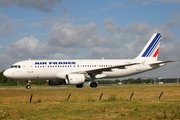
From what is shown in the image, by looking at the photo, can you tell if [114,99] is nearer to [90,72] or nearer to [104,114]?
[104,114]

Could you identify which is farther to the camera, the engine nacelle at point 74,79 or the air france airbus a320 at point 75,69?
the air france airbus a320 at point 75,69

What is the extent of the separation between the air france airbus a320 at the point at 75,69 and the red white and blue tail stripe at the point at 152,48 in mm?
2363

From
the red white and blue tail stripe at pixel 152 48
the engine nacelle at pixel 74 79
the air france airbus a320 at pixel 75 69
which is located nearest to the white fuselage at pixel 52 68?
the air france airbus a320 at pixel 75 69

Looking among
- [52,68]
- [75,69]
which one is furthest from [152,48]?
[52,68]

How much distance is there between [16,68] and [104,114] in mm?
30635

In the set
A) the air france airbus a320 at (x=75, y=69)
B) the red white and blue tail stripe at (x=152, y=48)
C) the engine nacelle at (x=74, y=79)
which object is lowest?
the engine nacelle at (x=74, y=79)

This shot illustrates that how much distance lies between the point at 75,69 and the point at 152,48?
1538 cm

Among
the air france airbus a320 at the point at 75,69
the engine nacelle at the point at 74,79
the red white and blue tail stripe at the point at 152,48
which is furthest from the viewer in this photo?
the red white and blue tail stripe at the point at 152,48

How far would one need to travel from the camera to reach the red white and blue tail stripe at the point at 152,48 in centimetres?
5825

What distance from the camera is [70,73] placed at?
1950 inches

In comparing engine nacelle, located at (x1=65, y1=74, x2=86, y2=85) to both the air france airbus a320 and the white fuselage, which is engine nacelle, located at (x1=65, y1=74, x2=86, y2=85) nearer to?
the air france airbus a320

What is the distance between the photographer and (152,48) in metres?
59.1

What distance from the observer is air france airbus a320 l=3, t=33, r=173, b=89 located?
160 feet

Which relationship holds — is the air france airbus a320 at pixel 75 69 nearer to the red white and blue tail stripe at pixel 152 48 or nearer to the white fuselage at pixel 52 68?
the white fuselage at pixel 52 68
